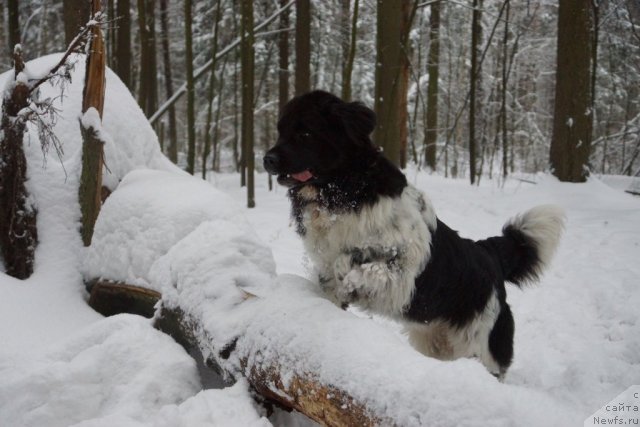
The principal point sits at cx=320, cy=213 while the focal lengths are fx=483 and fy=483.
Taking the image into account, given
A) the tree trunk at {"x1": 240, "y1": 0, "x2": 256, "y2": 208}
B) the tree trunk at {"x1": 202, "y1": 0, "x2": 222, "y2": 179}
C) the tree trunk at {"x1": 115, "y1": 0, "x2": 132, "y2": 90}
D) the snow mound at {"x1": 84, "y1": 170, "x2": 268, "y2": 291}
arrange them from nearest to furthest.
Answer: the snow mound at {"x1": 84, "y1": 170, "x2": 268, "y2": 291}, the tree trunk at {"x1": 240, "y1": 0, "x2": 256, "y2": 208}, the tree trunk at {"x1": 115, "y1": 0, "x2": 132, "y2": 90}, the tree trunk at {"x1": 202, "y1": 0, "x2": 222, "y2": 179}

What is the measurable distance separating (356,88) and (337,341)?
20889 mm

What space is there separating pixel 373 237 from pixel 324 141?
26.1 inches

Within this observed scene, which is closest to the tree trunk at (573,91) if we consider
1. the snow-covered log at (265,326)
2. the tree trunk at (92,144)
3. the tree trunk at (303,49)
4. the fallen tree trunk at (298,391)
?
the tree trunk at (303,49)

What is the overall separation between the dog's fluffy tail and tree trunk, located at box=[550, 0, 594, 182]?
640cm

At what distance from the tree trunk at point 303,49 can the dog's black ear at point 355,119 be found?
28.2 feet

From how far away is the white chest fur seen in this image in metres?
2.90

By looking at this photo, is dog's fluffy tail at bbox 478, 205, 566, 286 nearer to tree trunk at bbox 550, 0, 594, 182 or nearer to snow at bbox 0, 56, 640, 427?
snow at bbox 0, 56, 640, 427

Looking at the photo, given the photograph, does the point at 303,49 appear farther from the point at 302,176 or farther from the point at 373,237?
the point at 373,237

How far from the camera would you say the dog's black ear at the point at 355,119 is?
2943 mm

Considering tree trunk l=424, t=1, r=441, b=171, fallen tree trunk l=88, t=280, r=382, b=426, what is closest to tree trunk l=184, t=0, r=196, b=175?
fallen tree trunk l=88, t=280, r=382, b=426

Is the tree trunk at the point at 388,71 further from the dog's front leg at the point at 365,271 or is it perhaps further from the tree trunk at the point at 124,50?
the dog's front leg at the point at 365,271

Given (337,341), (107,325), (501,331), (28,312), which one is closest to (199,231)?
(107,325)

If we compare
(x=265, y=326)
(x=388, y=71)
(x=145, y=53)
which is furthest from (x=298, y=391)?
(x=145, y=53)

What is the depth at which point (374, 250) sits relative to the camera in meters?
2.95
